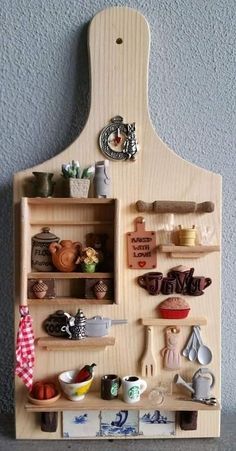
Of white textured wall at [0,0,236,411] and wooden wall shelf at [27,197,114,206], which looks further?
white textured wall at [0,0,236,411]

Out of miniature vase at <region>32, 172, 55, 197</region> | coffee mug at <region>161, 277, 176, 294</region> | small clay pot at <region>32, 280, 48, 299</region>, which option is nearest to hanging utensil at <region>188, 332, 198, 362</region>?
coffee mug at <region>161, 277, 176, 294</region>

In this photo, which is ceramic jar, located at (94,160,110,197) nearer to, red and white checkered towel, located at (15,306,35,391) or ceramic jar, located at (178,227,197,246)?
ceramic jar, located at (178,227,197,246)

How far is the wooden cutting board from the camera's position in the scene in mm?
915

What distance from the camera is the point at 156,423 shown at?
3.02 feet

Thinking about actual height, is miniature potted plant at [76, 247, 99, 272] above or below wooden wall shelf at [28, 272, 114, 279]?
above

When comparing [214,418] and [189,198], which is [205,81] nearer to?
[189,198]

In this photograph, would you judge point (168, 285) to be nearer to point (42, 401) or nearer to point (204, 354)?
point (204, 354)

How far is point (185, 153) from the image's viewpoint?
98cm

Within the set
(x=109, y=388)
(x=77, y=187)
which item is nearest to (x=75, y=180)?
(x=77, y=187)

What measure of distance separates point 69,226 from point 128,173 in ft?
0.55

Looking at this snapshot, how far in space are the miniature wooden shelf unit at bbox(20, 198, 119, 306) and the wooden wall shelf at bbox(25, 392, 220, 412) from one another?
0.66 feet

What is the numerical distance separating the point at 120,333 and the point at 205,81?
59 centimetres

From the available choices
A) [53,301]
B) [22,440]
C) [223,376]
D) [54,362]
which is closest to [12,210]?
[53,301]

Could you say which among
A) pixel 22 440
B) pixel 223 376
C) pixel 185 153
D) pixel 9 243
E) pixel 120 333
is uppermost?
pixel 185 153
